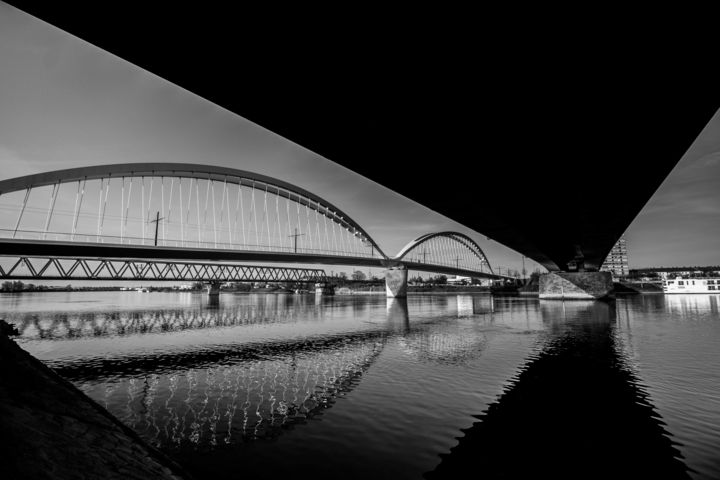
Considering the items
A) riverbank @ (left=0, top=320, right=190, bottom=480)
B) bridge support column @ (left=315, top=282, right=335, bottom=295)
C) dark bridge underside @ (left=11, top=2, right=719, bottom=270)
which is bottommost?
bridge support column @ (left=315, top=282, right=335, bottom=295)

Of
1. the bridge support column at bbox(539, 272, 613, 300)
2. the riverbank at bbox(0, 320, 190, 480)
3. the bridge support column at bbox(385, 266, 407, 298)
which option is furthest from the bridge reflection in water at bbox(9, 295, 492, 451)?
the bridge support column at bbox(385, 266, 407, 298)

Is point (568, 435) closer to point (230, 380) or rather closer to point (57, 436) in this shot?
point (57, 436)

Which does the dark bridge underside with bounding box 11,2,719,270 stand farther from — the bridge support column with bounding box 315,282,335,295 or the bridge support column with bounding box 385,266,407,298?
the bridge support column with bounding box 315,282,335,295

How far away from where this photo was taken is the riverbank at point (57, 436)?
3.16m

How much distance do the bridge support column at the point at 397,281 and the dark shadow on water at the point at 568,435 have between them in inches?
2771

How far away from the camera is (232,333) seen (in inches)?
1036

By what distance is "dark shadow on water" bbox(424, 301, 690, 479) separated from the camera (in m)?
6.12

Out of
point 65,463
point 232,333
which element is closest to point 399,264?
point 232,333

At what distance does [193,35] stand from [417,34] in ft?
15.0

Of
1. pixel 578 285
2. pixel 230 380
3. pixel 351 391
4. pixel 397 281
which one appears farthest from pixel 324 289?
pixel 351 391

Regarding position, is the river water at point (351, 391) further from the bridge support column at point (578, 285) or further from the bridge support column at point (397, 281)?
the bridge support column at point (397, 281)

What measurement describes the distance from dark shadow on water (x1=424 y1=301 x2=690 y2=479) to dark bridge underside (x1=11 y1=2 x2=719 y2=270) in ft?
28.0

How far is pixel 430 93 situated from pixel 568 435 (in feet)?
29.5

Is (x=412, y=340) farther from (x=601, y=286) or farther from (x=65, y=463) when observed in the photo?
(x=601, y=286)
